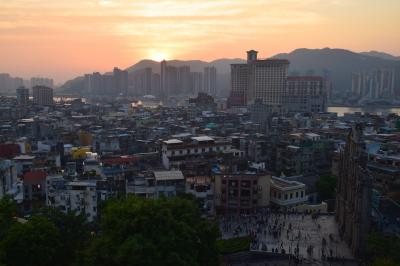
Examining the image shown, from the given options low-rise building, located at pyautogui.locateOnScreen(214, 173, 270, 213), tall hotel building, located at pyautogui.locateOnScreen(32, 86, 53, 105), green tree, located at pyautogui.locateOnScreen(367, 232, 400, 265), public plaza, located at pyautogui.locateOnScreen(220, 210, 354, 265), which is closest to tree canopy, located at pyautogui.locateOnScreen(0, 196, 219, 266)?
public plaza, located at pyautogui.locateOnScreen(220, 210, 354, 265)

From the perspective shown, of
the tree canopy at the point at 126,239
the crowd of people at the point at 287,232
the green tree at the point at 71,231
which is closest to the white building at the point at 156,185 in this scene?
the crowd of people at the point at 287,232

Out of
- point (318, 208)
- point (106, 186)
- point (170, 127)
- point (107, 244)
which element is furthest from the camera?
point (170, 127)

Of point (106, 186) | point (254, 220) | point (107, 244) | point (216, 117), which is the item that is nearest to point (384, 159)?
point (254, 220)

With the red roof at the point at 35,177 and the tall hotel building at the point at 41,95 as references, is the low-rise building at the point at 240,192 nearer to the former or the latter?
the red roof at the point at 35,177

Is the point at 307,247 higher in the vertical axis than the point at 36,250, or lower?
lower

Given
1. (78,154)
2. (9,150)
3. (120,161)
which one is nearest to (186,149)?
(120,161)

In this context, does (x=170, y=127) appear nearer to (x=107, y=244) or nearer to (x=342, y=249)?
(x=342, y=249)
